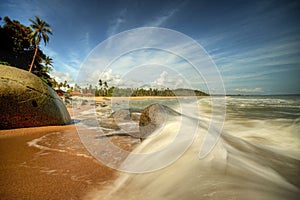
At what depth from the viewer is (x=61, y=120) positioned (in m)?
5.50

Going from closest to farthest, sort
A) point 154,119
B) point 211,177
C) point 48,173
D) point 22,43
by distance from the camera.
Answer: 1. point 211,177
2. point 48,173
3. point 154,119
4. point 22,43

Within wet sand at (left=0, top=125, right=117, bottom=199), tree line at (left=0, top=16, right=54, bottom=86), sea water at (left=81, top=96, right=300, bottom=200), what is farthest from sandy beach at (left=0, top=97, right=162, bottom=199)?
tree line at (left=0, top=16, right=54, bottom=86)

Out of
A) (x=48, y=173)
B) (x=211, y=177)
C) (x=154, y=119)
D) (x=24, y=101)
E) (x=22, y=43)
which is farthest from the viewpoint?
(x=22, y=43)

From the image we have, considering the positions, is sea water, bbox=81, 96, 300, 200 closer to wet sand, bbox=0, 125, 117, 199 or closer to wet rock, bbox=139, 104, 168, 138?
wet sand, bbox=0, 125, 117, 199

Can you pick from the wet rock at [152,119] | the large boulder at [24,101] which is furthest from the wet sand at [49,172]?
the large boulder at [24,101]

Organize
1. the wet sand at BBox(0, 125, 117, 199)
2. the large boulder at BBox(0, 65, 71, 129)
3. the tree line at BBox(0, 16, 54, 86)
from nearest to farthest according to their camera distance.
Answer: the wet sand at BBox(0, 125, 117, 199) < the large boulder at BBox(0, 65, 71, 129) < the tree line at BBox(0, 16, 54, 86)

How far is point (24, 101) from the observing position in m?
4.45

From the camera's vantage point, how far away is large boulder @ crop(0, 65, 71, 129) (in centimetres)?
422

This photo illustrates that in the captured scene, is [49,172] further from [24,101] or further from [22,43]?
[22,43]

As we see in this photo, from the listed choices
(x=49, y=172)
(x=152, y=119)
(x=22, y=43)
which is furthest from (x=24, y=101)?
(x=22, y=43)

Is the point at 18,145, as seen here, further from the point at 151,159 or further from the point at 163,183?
the point at 163,183

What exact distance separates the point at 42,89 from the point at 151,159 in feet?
16.2

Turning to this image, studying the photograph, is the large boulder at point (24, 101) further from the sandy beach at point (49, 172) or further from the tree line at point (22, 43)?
the tree line at point (22, 43)

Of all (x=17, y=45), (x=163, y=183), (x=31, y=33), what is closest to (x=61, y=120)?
(x=163, y=183)
